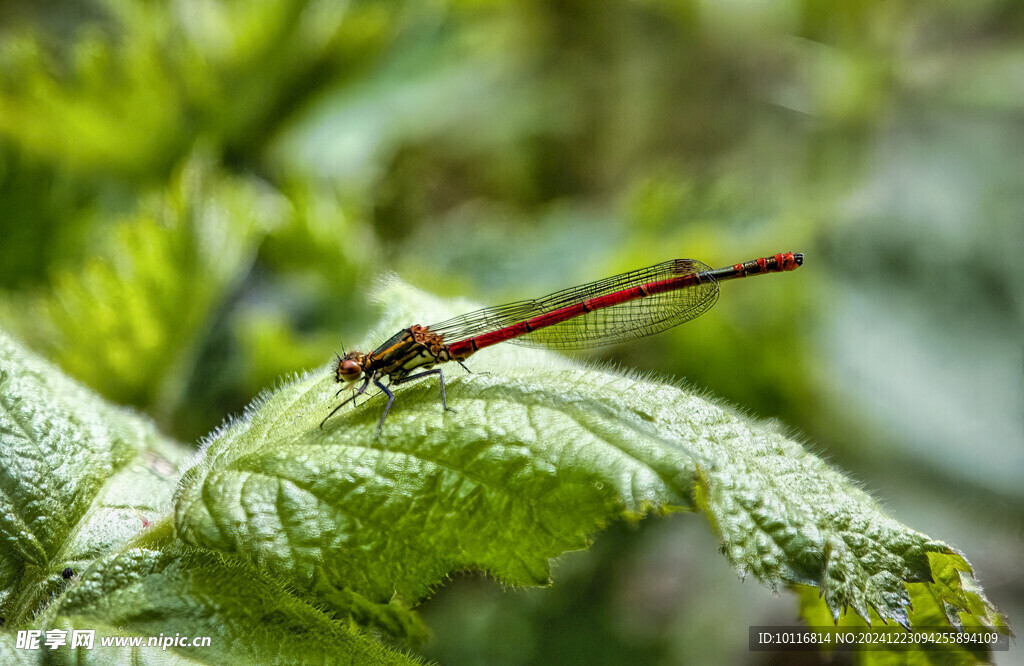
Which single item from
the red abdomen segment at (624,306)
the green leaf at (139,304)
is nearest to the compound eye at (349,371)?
the red abdomen segment at (624,306)

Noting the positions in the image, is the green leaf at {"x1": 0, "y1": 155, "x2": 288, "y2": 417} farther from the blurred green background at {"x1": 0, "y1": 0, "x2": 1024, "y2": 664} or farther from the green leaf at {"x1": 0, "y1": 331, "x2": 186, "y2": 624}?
the green leaf at {"x1": 0, "y1": 331, "x2": 186, "y2": 624}

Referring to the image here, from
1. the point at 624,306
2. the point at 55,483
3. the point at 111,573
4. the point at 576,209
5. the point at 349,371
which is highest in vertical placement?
the point at 576,209

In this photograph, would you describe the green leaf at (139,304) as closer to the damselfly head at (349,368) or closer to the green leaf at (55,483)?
the green leaf at (55,483)

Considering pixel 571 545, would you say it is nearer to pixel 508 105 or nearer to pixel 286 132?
pixel 286 132

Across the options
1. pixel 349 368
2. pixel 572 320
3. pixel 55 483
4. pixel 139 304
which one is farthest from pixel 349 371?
pixel 139 304

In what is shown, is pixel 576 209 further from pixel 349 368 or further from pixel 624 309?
pixel 349 368

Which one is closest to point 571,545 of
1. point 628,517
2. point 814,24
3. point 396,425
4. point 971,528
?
point 628,517
